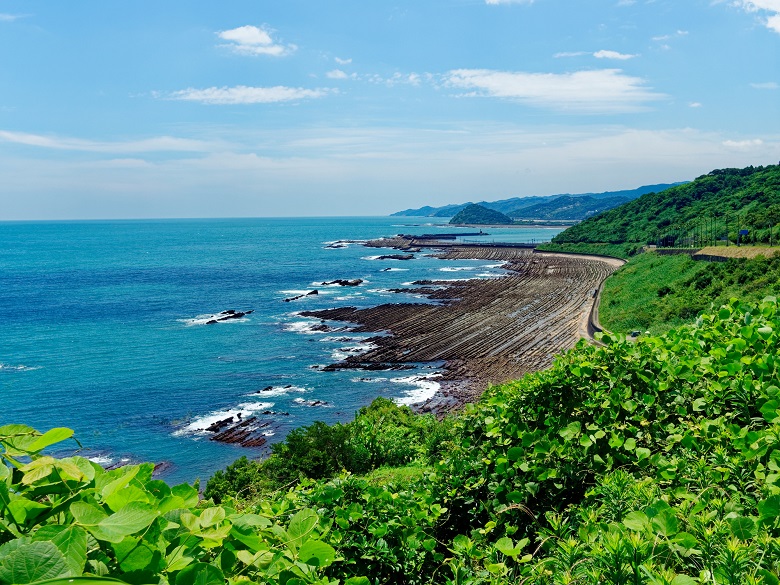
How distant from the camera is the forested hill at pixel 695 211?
71.5 meters

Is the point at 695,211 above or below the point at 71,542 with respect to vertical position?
above

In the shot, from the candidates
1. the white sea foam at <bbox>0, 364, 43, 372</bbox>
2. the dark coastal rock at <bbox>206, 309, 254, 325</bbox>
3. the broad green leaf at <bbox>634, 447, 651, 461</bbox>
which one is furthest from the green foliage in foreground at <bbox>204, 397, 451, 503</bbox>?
the dark coastal rock at <bbox>206, 309, 254, 325</bbox>

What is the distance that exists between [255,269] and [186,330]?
46921 millimetres

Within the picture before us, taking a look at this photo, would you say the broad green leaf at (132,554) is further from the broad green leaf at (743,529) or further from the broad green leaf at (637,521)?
the broad green leaf at (743,529)

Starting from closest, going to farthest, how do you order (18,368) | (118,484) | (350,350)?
1. (118,484)
2. (18,368)
3. (350,350)

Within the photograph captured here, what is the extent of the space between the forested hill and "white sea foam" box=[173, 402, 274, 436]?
51.2 metres

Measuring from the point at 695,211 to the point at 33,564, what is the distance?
102m

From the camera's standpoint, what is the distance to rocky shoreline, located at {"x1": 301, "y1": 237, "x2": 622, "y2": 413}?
3522 cm

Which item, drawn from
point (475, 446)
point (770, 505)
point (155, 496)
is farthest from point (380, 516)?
point (770, 505)

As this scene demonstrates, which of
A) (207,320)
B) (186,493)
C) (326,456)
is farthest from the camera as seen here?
(207,320)

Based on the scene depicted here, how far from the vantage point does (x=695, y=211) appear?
88.2 metres

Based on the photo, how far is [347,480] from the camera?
367cm

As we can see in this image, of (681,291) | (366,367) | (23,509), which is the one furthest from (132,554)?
(681,291)

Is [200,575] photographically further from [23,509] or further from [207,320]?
[207,320]
